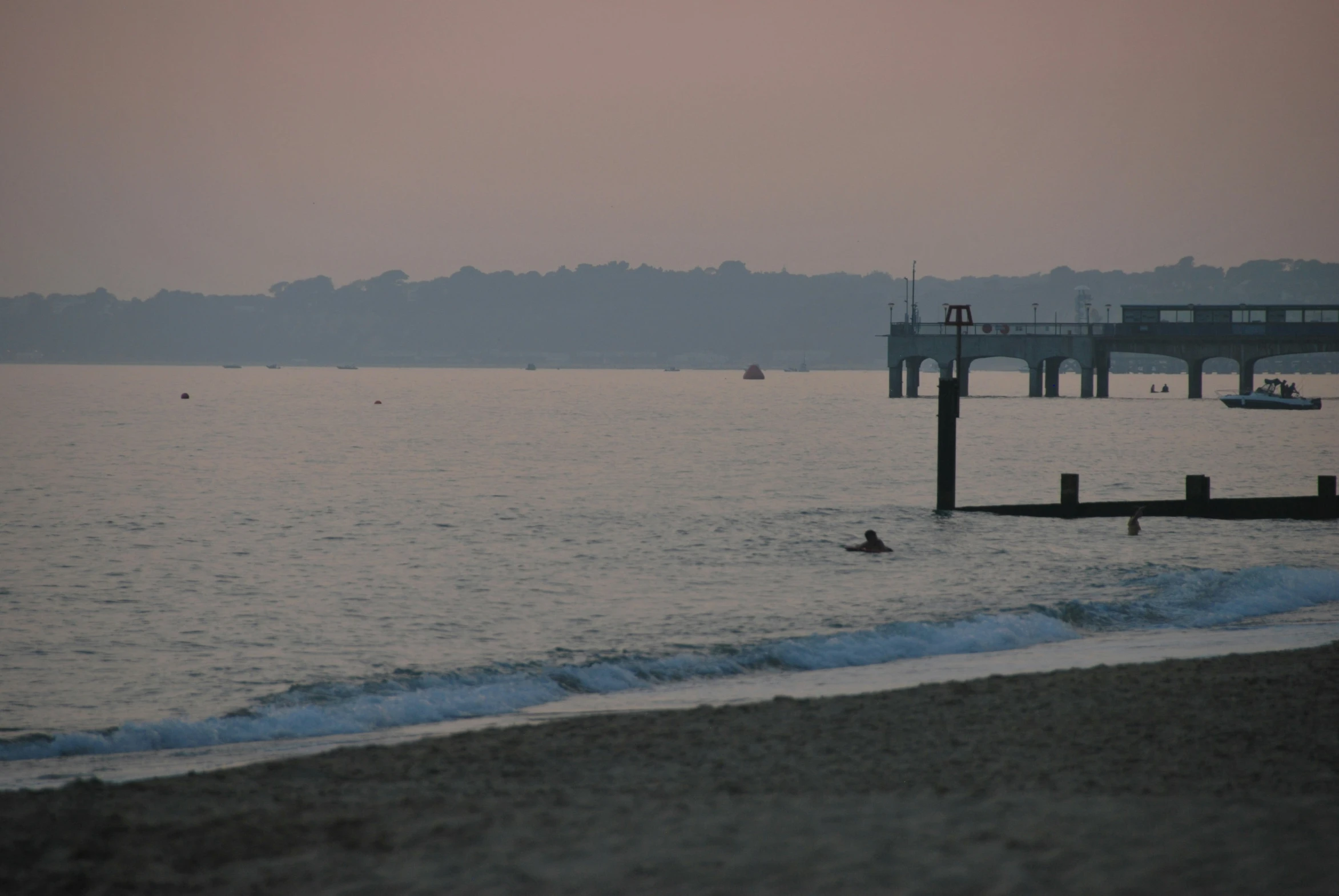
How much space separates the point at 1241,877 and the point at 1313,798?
1.98m

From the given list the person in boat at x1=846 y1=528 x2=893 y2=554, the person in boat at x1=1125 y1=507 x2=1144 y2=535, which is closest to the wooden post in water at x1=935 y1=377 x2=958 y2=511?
the person in boat at x1=846 y1=528 x2=893 y2=554

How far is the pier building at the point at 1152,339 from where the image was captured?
123438 mm

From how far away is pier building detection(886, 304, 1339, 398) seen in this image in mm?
123438

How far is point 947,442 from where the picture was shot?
36250 mm

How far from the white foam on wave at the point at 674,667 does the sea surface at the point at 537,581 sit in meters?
0.05

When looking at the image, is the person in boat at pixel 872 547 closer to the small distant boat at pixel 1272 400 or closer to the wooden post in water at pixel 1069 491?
the wooden post in water at pixel 1069 491

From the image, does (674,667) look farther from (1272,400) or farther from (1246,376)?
(1246,376)

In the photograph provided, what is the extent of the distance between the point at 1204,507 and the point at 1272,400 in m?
98.1

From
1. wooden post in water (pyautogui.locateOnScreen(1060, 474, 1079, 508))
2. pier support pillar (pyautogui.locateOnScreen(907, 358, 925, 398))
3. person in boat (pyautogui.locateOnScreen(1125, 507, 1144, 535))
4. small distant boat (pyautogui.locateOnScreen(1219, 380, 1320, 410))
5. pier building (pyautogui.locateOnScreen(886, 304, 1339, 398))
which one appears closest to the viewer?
person in boat (pyautogui.locateOnScreen(1125, 507, 1144, 535))

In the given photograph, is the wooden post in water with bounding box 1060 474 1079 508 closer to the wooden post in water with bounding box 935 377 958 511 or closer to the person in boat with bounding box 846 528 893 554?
the wooden post in water with bounding box 935 377 958 511

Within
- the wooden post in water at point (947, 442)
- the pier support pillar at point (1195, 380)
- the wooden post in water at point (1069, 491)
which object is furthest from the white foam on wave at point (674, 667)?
the pier support pillar at point (1195, 380)

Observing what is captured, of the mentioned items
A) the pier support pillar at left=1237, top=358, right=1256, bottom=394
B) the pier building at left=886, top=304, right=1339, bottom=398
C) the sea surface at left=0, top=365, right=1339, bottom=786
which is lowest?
the sea surface at left=0, top=365, right=1339, bottom=786

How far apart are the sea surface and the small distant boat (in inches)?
2112

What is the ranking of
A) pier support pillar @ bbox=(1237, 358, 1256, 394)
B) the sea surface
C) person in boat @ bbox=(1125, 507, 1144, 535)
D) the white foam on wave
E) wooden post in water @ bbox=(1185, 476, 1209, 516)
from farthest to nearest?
1. pier support pillar @ bbox=(1237, 358, 1256, 394)
2. wooden post in water @ bbox=(1185, 476, 1209, 516)
3. person in boat @ bbox=(1125, 507, 1144, 535)
4. the sea surface
5. the white foam on wave
